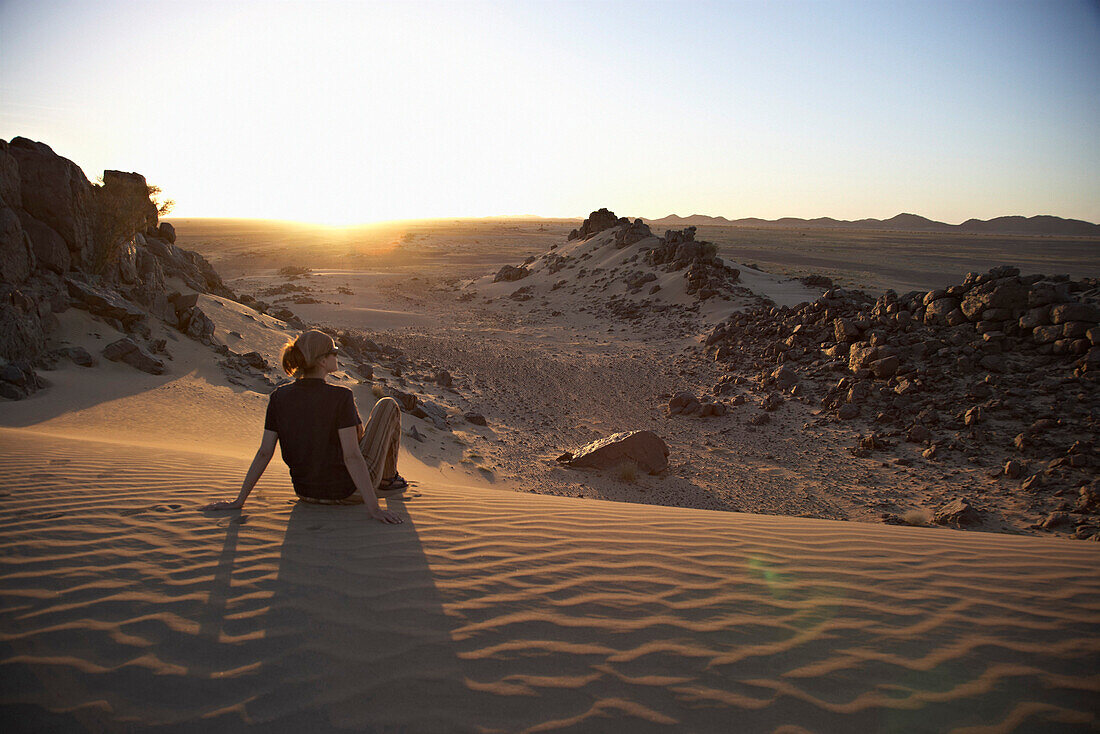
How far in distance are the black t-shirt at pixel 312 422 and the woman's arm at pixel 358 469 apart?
3.0 inches

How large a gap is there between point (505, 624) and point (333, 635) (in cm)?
84

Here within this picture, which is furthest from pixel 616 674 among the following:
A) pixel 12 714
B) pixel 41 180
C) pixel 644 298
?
pixel 644 298

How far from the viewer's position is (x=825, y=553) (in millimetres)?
4137

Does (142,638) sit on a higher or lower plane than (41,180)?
lower

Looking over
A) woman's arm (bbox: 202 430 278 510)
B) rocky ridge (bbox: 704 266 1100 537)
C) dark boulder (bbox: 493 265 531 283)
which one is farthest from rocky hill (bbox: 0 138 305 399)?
dark boulder (bbox: 493 265 531 283)

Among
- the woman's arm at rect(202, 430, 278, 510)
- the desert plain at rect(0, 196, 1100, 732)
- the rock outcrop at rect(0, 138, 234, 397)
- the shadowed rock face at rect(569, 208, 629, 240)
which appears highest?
the shadowed rock face at rect(569, 208, 629, 240)

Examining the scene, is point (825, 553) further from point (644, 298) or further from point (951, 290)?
point (644, 298)

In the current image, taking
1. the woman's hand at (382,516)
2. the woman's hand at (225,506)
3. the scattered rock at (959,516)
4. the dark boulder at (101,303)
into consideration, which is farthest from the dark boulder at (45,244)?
the scattered rock at (959,516)

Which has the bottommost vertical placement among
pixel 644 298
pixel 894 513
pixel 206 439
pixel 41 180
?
pixel 894 513

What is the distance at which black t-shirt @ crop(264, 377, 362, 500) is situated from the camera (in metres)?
3.80

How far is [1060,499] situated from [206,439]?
1160 centimetres

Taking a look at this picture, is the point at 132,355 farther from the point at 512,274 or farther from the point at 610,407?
the point at 512,274

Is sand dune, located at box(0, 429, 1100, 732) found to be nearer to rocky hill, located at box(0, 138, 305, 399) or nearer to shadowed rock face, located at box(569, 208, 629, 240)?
rocky hill, located at box(0, 138, 305, 399)

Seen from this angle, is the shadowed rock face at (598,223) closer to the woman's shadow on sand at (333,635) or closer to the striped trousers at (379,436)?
the striped trousers at (379,436)
